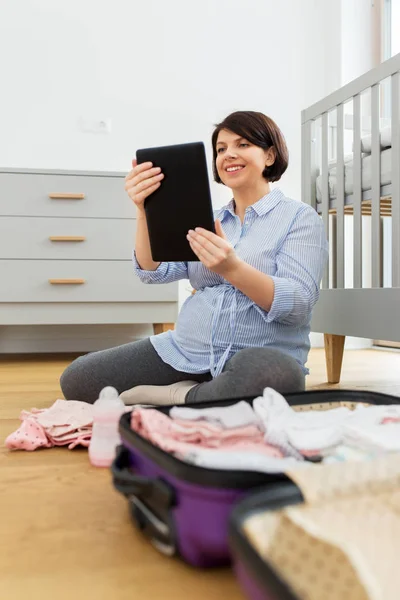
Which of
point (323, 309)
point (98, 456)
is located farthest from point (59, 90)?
point (98, 456)

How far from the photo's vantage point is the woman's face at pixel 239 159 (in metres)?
1.26

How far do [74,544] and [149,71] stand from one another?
103 inches

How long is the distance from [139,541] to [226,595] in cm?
14

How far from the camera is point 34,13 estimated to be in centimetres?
271

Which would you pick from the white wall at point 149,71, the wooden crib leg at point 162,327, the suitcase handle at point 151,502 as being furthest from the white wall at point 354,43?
the suitcase handle at point 151,502

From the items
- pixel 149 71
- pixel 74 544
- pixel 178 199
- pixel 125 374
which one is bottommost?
pixel 74 544

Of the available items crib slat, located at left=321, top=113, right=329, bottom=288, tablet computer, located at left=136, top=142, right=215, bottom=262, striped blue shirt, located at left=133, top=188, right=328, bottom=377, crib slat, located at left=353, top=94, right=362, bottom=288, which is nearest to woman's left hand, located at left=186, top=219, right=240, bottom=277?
tablet computer, located at left=136, top=142, right=215, bottom=262

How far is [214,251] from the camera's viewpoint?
3.34 ft

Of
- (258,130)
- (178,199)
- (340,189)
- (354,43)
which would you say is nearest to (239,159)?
(258,130)

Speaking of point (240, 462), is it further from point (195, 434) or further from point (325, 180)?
point (325, 180)

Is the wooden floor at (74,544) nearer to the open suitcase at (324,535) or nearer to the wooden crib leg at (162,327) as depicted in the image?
the open suitcase at (324,535)

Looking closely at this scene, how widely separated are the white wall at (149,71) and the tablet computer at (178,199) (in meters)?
1.76

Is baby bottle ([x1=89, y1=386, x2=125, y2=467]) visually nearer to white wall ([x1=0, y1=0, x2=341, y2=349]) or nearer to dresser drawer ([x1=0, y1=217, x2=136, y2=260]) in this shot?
dresser drawer ([x1=0, y1=217, x2=136, y2=260])

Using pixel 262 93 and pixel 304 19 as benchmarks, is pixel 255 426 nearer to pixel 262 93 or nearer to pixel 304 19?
pixel 262 93
